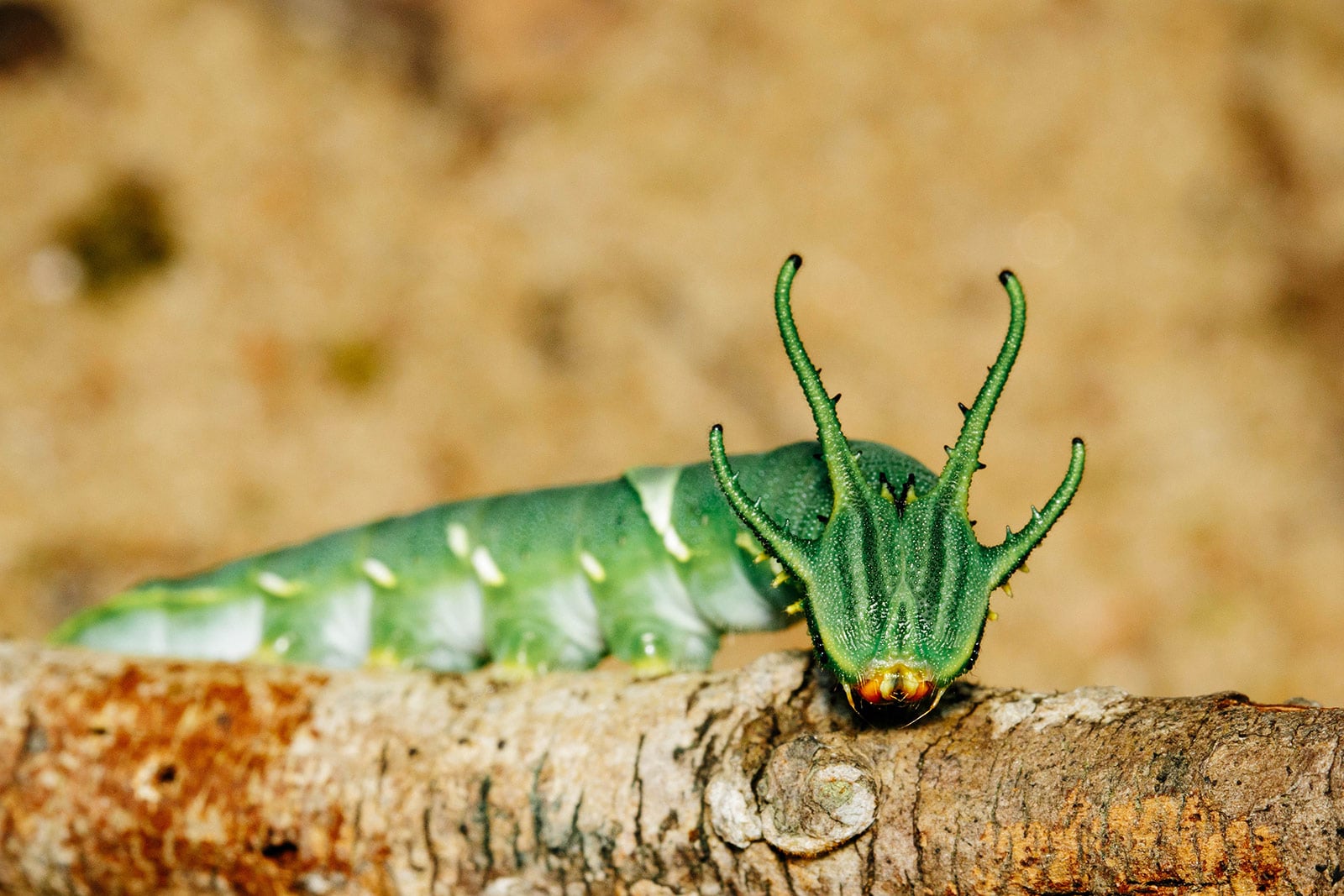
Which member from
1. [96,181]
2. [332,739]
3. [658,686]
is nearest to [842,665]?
[658,686]

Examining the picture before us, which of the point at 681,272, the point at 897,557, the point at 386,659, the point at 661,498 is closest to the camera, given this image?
the point at 897,557

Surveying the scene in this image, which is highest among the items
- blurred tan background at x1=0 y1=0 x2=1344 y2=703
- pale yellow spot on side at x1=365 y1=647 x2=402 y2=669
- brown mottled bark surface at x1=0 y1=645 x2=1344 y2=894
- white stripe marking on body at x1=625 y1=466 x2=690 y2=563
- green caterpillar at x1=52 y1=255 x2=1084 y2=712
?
blurred tan background at x1=0 y1=0 x2=1344 y2=703

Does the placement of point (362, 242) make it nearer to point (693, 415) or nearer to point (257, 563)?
point (693, 415)

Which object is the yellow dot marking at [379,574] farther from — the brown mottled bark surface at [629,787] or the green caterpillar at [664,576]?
the brown mottled bark surface at [629,787]

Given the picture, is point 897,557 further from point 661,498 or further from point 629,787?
point 661,498

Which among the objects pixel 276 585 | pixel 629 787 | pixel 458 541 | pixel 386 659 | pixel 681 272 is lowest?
pixel 629 787

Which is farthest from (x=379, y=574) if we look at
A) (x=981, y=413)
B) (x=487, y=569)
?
(x=981, y=413)

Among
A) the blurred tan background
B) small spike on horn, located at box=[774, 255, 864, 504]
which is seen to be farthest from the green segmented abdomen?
the blurred tan background

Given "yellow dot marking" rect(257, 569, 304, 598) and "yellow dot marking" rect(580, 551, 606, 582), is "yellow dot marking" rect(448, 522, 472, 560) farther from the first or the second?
"yellow dot marking" rect(257, 569, 304, 598)
